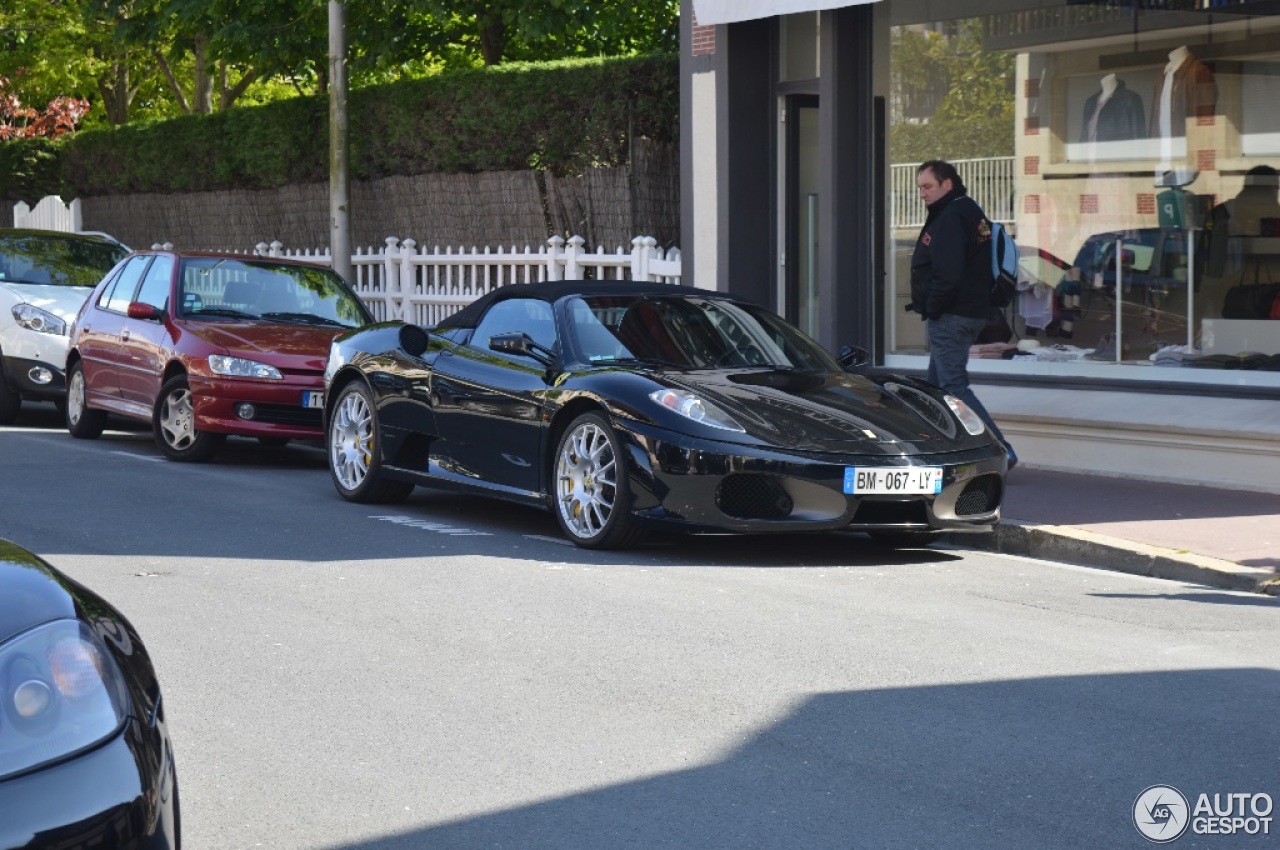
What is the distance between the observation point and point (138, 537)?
9445 mm

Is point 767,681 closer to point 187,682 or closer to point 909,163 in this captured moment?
point 187,682

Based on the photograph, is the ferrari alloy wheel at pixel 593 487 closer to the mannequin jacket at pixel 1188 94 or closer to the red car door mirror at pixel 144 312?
the red car door mirror at pixel 144 312

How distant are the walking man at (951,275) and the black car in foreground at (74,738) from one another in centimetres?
846

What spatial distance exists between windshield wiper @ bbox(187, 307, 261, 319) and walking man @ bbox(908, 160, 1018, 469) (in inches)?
203

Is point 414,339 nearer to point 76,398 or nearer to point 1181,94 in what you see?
point 76,398

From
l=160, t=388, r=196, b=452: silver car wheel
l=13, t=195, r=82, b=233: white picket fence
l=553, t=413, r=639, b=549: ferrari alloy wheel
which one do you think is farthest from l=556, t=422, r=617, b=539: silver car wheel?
l=13, t=195, r=82, b=233: white picket fence

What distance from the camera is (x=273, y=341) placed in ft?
43.1

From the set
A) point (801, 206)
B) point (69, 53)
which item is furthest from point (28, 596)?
point (69, 53)

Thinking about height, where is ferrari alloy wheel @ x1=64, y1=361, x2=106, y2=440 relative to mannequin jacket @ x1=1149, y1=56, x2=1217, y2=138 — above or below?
below

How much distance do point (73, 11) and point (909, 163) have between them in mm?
19525

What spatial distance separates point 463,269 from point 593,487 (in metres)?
10.8

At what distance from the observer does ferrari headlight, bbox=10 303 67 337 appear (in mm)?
15977

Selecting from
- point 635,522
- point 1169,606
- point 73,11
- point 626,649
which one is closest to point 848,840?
point 626,649

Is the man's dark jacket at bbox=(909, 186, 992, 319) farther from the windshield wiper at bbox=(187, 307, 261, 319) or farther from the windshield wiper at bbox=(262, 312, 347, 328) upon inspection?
the windshield wiper at bbox=(187, 307, 261, 319)
